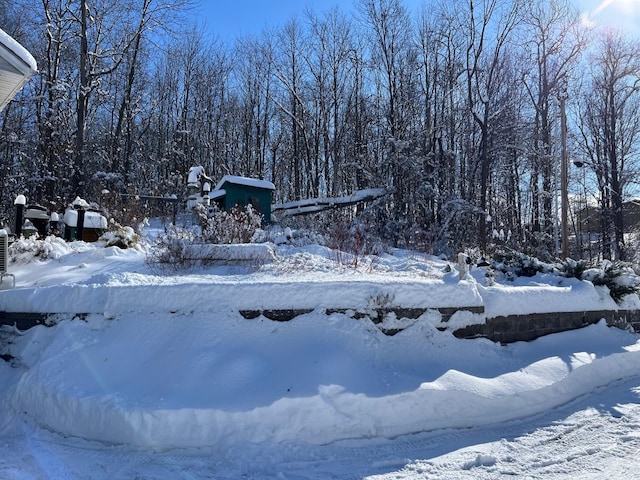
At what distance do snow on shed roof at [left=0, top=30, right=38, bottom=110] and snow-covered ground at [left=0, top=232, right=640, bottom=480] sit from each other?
3138 millimetres

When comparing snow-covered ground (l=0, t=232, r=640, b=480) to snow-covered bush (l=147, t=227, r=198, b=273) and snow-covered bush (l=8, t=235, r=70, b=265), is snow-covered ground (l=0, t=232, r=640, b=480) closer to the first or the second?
snow-covered bush (l=147, t=227, r=198, b=273)

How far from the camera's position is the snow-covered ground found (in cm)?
337

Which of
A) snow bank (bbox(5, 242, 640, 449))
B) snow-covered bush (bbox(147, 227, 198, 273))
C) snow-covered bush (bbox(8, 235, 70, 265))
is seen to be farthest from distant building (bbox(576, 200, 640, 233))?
snow-covered bush (bbox(8, 235, 70, 265))

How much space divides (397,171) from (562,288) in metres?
13.5

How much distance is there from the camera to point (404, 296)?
17.3 feet

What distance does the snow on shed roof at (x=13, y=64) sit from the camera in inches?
240

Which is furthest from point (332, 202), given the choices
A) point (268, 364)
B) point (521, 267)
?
point (268, 364)

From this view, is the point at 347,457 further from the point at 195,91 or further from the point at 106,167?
the point at 195,91

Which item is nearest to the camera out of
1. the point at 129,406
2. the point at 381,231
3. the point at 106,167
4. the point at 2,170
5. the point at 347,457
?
the point at 347,457

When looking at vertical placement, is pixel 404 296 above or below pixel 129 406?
above

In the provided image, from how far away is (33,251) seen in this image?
24.2 ft

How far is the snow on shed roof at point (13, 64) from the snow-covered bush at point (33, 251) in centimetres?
252

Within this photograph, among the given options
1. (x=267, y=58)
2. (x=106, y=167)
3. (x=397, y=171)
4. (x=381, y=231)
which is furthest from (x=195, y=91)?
(x=381, y=231)

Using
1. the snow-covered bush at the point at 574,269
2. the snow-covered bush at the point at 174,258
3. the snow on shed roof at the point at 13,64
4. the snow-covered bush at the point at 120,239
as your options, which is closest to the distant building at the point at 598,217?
the snow-covered bush at the point at 574,269
